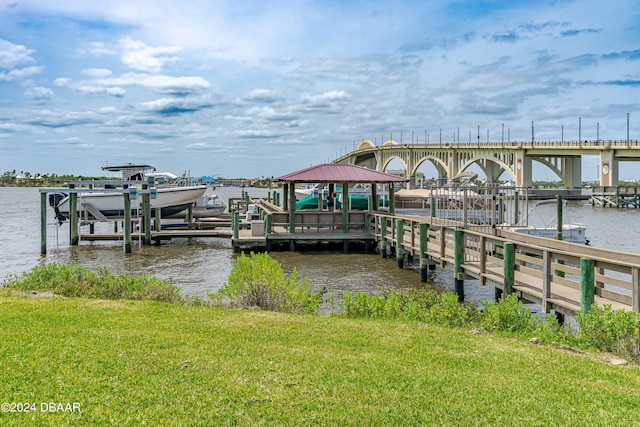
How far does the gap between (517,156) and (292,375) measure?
290 feet

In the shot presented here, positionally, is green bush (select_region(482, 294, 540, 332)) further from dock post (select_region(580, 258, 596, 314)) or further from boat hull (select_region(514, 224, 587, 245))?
boat hull (select_region(514, 224, 587, 245))

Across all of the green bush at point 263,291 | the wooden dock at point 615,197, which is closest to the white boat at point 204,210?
the green bush at point 263,291

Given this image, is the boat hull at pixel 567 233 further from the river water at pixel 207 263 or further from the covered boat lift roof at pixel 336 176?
the covered boat lift roof at pixel 336 176

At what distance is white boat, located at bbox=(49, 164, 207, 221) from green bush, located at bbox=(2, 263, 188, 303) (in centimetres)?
1611

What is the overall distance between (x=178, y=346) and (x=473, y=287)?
11.8m

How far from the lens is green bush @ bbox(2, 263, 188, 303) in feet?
36.5

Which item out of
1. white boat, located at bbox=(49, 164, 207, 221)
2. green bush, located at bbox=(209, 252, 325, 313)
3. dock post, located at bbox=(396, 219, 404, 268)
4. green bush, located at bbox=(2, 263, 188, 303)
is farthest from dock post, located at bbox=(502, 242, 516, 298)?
white boat, located at bbox=(49, 164, 207, 221)

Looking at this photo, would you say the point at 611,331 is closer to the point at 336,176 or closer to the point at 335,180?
the point at 335,180

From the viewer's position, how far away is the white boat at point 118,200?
30.5m

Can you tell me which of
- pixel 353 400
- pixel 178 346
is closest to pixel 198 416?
pixel 353 400

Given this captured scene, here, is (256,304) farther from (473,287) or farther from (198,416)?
(473,287)

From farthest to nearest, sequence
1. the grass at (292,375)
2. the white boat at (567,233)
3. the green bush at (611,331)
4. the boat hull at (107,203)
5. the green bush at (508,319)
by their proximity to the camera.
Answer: the boat hull at (107,203) → the white boat at (567,233) → the green bush at (508,319) → the green bush at (611,331) → the grass at (292,375)

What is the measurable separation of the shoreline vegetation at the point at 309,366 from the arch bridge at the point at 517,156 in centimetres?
5863

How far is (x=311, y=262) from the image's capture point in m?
21.9
